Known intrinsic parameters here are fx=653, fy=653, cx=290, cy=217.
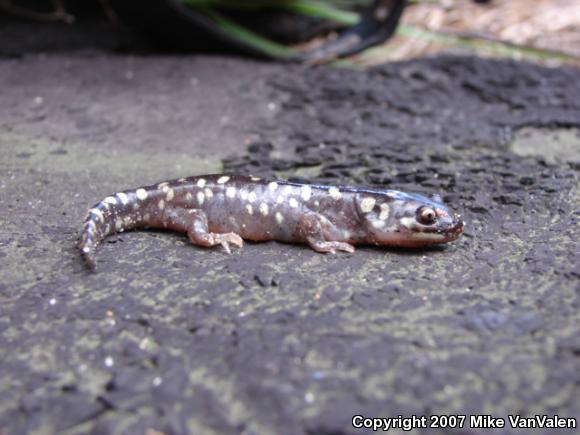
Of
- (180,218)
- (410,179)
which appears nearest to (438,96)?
(410,179)

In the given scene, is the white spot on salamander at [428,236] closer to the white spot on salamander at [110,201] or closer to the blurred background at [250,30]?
the white spot on salamander at [110,201]

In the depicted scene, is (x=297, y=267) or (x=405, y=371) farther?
(x=297, y=267)

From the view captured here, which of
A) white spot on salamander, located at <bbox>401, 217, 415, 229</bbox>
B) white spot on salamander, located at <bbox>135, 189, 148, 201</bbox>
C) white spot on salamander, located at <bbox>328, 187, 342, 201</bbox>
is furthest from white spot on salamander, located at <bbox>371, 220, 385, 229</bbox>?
white spot on salamander, located at <bbox>135, 189, 148, 201</bbox>

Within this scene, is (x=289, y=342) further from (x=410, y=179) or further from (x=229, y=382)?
(x=410, y=179)

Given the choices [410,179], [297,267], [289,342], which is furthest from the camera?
[410,179]

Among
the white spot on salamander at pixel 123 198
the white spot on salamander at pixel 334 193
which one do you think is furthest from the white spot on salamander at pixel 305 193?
the white spot on salamander at pixel 123 198

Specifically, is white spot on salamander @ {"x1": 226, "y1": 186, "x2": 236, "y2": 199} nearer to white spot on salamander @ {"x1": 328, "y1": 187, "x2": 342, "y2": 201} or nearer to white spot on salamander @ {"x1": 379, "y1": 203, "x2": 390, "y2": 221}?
white spot on salamander @ {"x1": 328, "y1": 187, "x2": 342, "y2": 201}

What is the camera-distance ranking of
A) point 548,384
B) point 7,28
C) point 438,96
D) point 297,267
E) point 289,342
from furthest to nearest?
point 7,28
point 438,96
point 297,267
point 289,342
point 548,384
